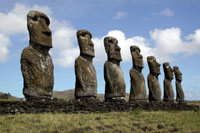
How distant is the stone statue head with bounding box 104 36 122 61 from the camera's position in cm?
1580

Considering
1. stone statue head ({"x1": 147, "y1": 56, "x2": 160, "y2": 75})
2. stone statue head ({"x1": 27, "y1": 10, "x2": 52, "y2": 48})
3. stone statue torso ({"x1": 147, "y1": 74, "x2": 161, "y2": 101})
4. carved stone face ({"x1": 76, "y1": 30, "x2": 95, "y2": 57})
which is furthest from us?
stone statue head ({"x1": 147, "y1": 56, "x2": 160, "y2": 75})

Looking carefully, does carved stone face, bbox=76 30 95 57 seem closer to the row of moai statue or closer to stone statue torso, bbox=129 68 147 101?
the row of moai statue

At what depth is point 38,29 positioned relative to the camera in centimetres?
1196

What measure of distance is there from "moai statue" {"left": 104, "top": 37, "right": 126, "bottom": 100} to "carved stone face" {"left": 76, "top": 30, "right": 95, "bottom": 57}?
161cm

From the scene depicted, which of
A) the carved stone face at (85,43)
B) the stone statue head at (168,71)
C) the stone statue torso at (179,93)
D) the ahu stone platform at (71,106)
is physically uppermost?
the carved stone face at (85,43)

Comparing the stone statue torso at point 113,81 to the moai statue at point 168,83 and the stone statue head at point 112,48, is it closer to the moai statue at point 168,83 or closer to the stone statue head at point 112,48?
the stone statue head at point 112,48

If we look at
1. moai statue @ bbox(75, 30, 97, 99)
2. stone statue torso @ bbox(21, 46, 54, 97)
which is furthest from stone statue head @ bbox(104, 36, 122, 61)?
stone statue torso @ bbox(21, 46, 54, 97)

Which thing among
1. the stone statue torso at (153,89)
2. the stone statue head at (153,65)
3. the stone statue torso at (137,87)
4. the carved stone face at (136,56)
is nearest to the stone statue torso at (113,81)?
the stone statue torso at (137,87)

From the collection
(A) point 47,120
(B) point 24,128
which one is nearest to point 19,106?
(A) point 47,120

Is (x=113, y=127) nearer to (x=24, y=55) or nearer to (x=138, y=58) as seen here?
(x=24, y=55)

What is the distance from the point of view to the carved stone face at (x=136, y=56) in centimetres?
1789

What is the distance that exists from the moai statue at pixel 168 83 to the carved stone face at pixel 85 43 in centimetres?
935

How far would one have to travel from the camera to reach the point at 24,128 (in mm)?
8023

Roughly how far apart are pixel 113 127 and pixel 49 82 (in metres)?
4.12
